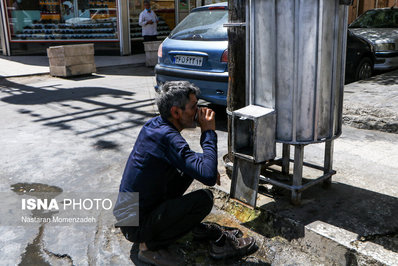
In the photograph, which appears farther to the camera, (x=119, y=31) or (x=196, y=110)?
(x=119, y=31)

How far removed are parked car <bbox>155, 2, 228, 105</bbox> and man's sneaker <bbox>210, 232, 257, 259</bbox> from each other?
2.88 meters

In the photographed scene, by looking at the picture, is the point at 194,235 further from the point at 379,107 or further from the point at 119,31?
the point at 119,31

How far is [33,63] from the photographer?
40.8 feet

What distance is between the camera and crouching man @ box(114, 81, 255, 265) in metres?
2.61

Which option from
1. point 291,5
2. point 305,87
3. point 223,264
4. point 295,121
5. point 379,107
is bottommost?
point 223,264

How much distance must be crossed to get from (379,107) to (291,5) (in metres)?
3.35

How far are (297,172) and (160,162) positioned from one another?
1144mm

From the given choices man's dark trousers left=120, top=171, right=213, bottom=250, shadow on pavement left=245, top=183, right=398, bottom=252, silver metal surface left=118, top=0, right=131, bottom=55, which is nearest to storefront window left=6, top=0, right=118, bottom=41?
silver metal surface left=118, top=0, right=131, bottom=55

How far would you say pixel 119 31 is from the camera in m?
14.0

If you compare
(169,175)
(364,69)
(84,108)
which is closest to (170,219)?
(169,175)

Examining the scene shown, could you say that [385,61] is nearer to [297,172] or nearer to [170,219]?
[297,172]

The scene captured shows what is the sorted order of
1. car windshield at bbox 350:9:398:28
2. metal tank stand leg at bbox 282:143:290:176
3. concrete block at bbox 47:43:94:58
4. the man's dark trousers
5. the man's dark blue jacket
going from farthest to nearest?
1. car windshield at bbox 350:9:398:28
2. concrete block at bbox 47:43:94:58
3. metal tank stand leg at bbox 282:143:290:176
4. the man's dark trousers
5. the man's dark blue jacket

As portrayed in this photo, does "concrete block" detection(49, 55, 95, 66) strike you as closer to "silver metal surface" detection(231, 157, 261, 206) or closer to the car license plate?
the car license plate

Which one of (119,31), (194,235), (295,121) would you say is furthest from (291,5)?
(119,31)
